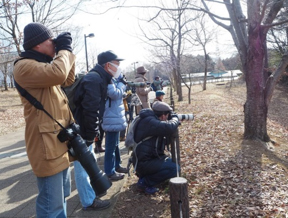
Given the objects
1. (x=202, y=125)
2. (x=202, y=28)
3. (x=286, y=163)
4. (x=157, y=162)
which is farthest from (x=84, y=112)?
(x=202, y=28)

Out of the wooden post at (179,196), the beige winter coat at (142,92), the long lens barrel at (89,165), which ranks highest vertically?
the beige winter coat at (142,92)

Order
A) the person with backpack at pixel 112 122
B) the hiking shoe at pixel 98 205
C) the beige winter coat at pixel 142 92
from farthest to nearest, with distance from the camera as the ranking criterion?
the beige winter coat at pixel 142 92 < the person with backpack at pixel 112 122 < the hiking shoe at pixel 98 205

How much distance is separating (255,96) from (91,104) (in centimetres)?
466

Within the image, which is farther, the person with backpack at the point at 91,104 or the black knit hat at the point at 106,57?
the black knit hat at the point at 106,57

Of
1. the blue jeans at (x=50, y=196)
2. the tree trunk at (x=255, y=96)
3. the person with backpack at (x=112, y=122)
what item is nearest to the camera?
the blue jeans at (x=50, y=196)

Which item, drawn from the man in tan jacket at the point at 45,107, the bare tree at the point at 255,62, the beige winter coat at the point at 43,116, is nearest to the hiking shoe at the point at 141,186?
the man in tan jacket at the point at 45,107

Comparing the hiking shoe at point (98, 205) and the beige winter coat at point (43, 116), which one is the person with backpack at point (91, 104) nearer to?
the hiking shoe at point (98, 205)

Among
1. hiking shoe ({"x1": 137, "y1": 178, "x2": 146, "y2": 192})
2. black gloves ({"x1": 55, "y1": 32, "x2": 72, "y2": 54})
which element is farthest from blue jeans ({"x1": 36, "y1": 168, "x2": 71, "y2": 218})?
hiking shoe ({"x1": 137, "y1": 178, "x2": 146, "y2": 192})

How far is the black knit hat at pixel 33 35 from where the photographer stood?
202 centimetres

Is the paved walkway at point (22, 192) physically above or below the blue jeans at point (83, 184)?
below

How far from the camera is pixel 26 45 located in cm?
203

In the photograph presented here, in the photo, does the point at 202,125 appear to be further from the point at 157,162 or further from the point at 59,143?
the point at 59,143

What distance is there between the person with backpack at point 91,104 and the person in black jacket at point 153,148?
0.71 meters

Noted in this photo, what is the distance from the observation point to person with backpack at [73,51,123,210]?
9.04 feet
